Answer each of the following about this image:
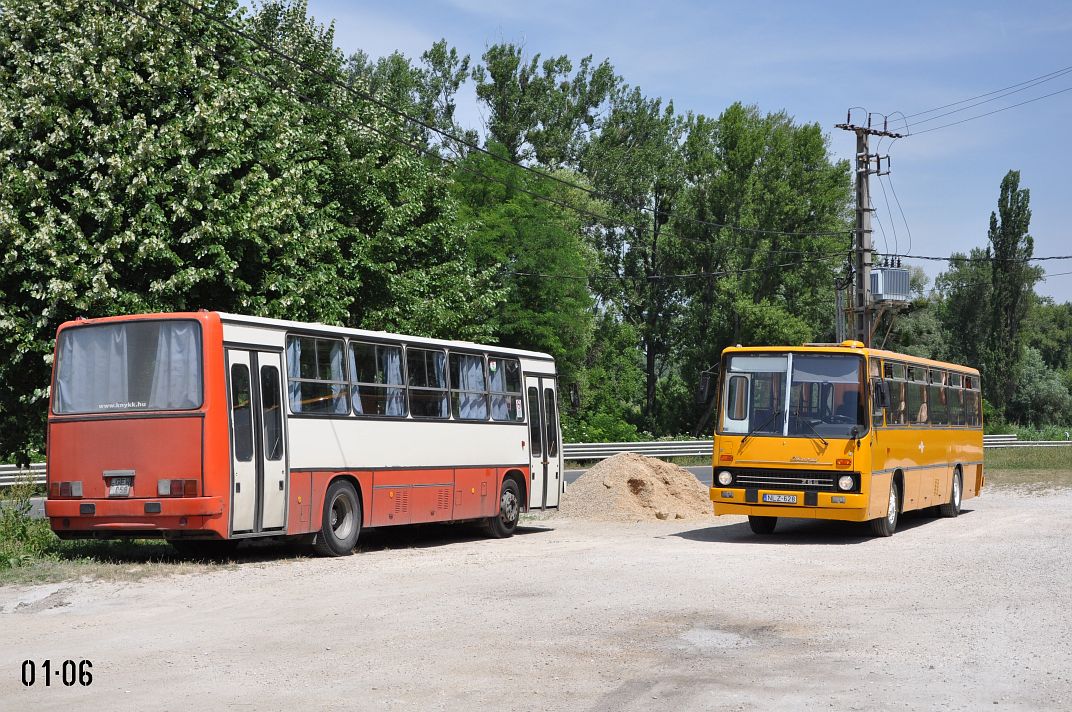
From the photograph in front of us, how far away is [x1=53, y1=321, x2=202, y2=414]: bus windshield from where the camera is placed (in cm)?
1570

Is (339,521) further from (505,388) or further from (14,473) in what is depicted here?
(14,473)

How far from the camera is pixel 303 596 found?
43.3ft

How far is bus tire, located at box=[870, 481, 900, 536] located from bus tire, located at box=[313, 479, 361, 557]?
27.6 ft

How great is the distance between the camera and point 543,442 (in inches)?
931

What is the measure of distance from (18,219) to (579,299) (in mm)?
33932

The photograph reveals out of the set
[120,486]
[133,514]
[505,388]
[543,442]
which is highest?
[505,388]

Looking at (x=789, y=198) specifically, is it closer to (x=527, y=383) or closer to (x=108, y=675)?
(x=527, y=383)

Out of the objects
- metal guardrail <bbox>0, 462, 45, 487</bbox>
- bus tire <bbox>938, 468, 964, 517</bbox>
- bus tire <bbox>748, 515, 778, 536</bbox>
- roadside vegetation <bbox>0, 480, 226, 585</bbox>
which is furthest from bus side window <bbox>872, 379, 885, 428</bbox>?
metal guardrail <bbox>0, 462, 45, 487</bbox>

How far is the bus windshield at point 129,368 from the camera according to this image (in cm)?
1570

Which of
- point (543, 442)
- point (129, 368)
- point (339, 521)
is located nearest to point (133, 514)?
point (129, 368)

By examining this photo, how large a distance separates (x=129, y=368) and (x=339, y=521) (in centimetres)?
370

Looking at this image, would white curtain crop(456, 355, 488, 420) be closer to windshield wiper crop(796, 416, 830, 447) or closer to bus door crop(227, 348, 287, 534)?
bus door crop(227, 348, 287, 534)

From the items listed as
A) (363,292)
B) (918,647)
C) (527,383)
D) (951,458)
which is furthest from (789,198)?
(918,647)

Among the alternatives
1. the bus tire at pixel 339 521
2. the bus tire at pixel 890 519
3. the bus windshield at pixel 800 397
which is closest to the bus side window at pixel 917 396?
the bus tire at pixel 890 519
